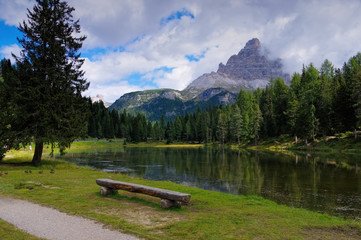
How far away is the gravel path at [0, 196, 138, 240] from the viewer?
27.8 ft

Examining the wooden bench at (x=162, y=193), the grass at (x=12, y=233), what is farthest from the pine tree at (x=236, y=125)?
the grass at (x=12, y=233)

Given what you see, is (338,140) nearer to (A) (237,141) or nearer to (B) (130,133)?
(A) (237,141)

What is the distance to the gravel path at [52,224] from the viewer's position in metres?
8.47

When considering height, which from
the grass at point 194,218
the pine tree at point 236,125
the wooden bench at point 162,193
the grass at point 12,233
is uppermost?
the pine tree at point 236,125

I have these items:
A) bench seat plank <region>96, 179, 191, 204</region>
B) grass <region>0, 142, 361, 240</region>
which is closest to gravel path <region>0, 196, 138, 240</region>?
grass <region>0, 142, 361, 240</region>

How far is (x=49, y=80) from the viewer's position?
101 feet

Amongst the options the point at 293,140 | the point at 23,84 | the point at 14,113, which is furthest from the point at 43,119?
the point at 293,140

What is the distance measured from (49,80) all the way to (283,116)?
76661 mm

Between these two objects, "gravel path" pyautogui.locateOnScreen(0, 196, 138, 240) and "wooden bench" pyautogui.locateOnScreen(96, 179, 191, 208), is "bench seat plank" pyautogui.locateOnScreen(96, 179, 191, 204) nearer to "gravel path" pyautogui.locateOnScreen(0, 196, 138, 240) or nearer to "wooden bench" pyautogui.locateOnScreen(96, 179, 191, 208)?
"wooden bench" pyautogui.locateOnScreen(96, 179, 191, 208)

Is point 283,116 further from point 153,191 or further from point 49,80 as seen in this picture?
point 153,191

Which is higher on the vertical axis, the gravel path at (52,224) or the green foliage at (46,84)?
the green foliage at (46,84)

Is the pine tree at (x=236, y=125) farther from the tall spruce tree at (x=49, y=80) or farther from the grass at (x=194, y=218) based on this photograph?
the grass at (x=194, y=218)

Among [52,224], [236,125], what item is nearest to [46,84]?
[52,224]

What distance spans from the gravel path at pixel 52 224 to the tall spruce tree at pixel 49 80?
62.5 feet
